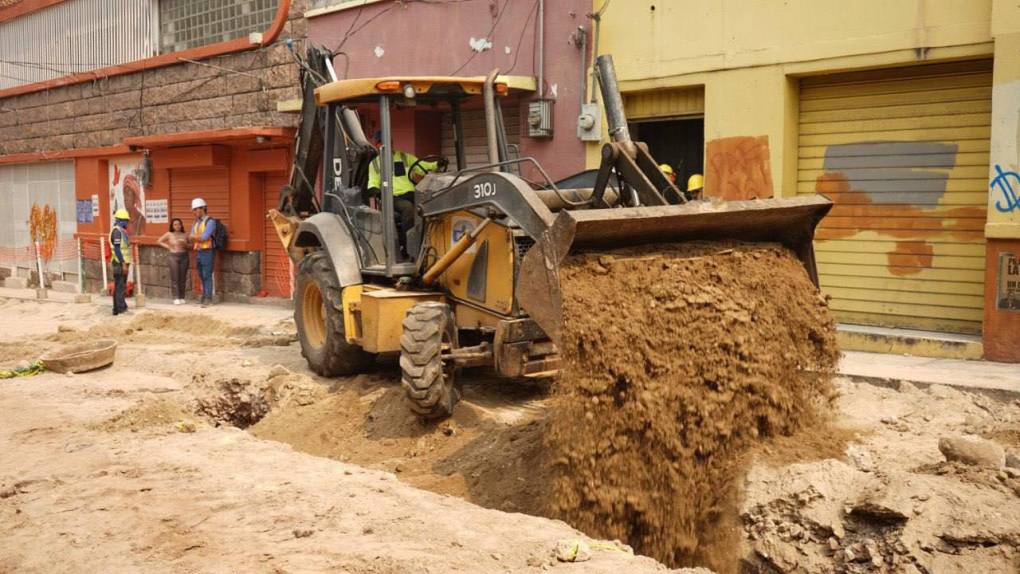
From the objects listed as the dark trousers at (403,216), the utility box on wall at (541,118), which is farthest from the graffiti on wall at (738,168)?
the dark trousers at (403,216)

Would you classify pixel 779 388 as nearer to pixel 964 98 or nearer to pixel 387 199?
pixel 387 199

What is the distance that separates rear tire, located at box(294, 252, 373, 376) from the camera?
8.80 m

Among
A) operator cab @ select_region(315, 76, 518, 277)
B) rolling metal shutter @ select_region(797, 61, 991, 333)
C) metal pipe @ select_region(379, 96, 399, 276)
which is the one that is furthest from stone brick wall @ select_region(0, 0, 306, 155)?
rolling metal shutter @ select_region(797, 61, 991, 333)

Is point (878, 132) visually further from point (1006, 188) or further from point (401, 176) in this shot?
point (401, 176)

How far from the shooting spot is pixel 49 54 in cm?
2319

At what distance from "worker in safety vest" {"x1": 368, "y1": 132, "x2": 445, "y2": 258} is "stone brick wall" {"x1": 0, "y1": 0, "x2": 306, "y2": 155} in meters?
7.57

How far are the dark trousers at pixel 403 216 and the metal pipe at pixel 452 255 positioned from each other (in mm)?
670

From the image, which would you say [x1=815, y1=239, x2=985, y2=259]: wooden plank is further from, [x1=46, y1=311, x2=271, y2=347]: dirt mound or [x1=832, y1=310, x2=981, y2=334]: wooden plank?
[x1=46, y1=311, x2=271, y2=347]: dirt mound

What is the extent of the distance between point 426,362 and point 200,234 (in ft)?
36.2

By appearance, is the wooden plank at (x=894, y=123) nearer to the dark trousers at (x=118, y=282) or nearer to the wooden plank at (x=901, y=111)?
the wooden plank at (x=901, y=111)

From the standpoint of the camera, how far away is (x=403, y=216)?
8.81 meters

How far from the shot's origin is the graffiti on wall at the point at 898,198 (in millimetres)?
9875

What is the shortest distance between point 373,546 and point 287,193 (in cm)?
673

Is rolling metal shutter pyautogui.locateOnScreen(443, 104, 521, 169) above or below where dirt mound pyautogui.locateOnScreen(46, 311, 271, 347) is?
above
